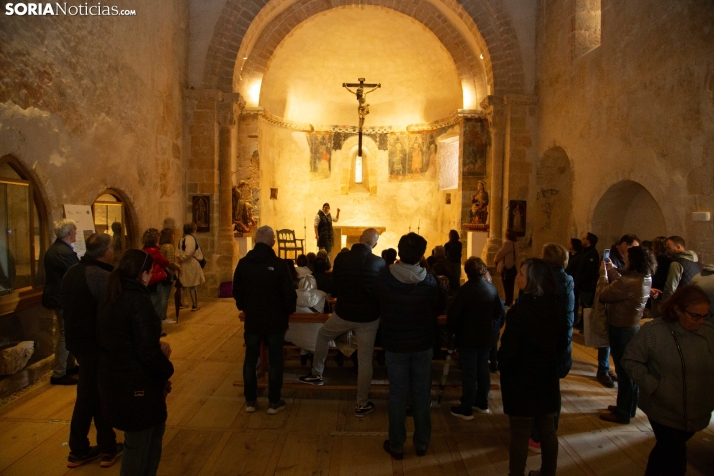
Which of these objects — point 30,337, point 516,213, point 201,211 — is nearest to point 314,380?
point 30,337

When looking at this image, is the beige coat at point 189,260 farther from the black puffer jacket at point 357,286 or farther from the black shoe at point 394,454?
the black shoe at point 394,454

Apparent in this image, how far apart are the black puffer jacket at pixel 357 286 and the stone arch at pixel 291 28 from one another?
8161 mm

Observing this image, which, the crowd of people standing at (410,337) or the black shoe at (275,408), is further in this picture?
the black shoe at (275,408)

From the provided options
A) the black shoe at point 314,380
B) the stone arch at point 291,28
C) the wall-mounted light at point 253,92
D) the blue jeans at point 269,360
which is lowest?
the black shoe at point 314,380

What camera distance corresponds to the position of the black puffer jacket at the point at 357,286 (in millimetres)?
4148

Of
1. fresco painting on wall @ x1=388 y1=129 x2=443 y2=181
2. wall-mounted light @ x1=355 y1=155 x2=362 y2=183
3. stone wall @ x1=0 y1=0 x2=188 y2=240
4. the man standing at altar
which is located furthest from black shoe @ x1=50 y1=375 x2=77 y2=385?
fresco painting on wall @ x1=388 y1=129 x2=443 y2=181

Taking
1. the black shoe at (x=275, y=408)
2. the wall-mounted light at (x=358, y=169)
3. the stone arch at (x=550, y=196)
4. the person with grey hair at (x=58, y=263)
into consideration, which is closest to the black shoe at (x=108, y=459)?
the black shoe at (x=275, y=408)

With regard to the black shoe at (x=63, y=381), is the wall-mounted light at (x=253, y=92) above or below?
above

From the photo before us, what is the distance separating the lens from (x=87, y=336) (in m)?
3.33

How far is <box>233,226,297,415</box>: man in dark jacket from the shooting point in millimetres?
4180

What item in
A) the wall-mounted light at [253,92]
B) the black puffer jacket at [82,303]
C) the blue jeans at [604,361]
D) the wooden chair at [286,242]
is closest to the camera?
the black puffer jacket at [82,303]

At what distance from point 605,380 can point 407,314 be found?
3086 mm

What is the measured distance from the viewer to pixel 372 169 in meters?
16.3

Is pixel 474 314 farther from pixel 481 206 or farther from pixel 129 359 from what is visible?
pixel 481 206
